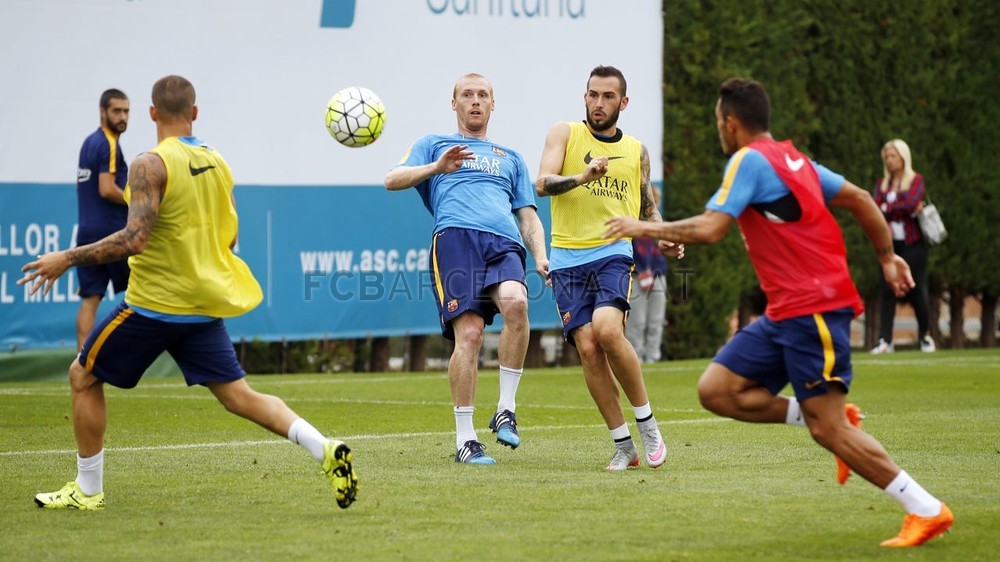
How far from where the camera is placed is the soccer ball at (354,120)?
11219 millimetres

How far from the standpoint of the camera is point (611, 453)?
9398 mm

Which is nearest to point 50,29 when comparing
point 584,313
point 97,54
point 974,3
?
point 97,54

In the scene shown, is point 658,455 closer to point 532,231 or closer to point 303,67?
point 532,231

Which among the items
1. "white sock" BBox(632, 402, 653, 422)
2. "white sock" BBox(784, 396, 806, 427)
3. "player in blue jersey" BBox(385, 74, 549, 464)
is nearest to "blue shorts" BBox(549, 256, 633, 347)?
"player in blue jersey" BBox(385, 74, 549, 464)

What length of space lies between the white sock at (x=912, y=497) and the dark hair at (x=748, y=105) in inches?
62.3

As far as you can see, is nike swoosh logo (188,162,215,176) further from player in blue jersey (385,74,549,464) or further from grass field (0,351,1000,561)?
player in blue jersey (385,74,549,464)

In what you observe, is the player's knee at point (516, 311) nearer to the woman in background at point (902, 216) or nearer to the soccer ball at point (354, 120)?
the soccer ball at point (354, 120)

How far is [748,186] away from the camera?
6.45 metres

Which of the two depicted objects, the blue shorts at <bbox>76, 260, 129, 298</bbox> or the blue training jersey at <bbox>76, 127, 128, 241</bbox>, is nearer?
the blue training jersey at <bbox>76, 127, 128, 241</bbox>

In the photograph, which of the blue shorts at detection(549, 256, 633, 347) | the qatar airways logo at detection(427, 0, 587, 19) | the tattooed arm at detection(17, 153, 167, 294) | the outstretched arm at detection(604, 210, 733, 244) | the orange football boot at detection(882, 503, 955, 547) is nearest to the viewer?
the orange football boot at detection(882, 503, 955, 547)

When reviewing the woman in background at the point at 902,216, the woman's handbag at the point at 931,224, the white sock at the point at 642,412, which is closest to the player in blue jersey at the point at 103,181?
the white sock at the point at 642,412

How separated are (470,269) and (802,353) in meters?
3.27

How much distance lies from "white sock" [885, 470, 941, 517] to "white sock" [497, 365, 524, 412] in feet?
11.8

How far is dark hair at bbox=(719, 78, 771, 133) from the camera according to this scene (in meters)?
6.67
